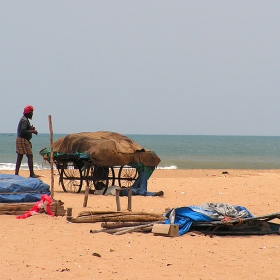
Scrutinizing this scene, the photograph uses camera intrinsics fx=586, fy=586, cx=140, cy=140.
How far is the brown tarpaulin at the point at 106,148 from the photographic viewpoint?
46.8 ft

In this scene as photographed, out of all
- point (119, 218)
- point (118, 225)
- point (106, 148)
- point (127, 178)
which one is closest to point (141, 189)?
point (127, 178)

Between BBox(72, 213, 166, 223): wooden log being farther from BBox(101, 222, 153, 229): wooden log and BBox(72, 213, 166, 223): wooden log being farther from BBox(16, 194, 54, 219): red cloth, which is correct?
BBox(16, 194, 54, 219): red cloth

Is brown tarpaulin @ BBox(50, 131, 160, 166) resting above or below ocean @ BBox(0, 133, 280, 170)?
above

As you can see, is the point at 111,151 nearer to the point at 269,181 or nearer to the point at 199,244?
the point at 199,244

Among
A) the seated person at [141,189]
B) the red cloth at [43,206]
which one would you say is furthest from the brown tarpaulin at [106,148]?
the red cloth at [43,206]

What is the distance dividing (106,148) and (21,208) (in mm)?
3823

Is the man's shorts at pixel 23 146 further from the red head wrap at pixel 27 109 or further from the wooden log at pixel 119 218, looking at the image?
the wooden log at pixel 119 218

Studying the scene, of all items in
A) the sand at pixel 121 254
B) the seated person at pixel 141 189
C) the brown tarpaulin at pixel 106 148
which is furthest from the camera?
the seated person at pixel 141 189

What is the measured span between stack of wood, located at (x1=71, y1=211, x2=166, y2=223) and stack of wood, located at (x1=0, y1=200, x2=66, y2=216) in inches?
37.6

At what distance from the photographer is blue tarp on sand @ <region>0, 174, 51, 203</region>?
11.1 metres

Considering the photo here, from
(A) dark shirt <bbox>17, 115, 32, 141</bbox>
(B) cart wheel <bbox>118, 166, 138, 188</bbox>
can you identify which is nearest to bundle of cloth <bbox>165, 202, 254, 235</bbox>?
(A) dark shirt <bbox>17, 115, 32, 141</bbox>

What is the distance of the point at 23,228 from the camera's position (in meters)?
9.62

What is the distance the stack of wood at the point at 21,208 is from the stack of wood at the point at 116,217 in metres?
0.96

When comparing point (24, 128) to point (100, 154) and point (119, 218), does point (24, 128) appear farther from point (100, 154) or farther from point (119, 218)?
point (119, 218)
